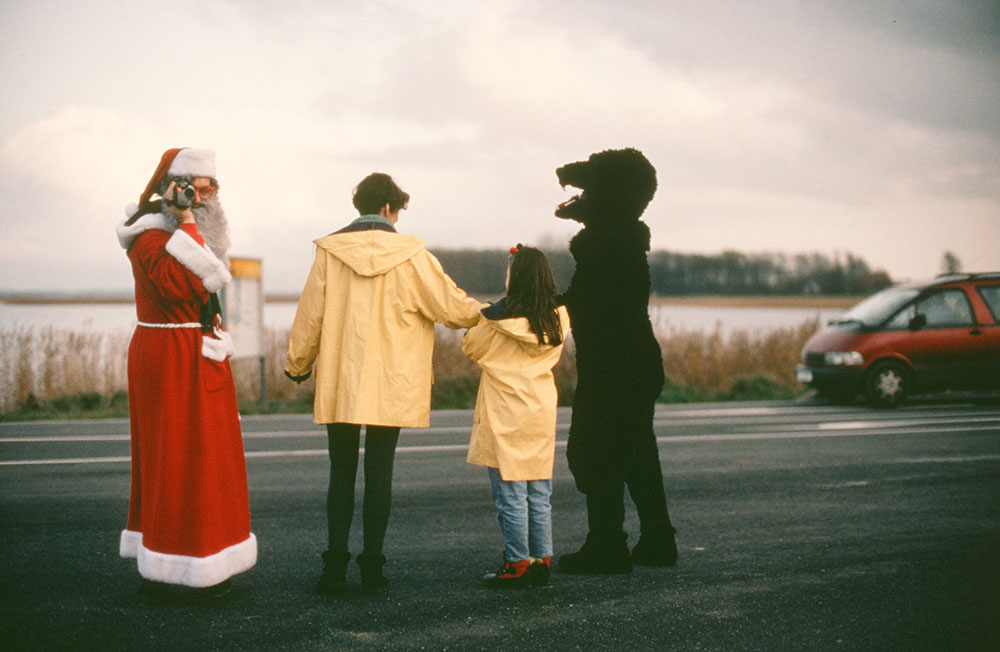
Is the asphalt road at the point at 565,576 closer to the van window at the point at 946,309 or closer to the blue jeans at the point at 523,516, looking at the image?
the blue jeans at the point at 523,516

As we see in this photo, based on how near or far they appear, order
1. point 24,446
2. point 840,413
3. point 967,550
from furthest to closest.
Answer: point 840,413 → point 24,446 → point 967,550

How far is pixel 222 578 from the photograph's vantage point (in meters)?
4.19

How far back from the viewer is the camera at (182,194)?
426 centimetres

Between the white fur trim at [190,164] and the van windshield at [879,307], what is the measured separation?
1195 centimetres

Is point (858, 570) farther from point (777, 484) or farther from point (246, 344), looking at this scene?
point (246, 344)

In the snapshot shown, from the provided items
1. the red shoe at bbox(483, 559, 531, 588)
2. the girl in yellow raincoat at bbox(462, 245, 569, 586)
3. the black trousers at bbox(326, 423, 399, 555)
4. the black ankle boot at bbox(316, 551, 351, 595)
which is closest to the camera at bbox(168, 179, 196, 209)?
the black trousers at bbox(326, 423, 399, 555)

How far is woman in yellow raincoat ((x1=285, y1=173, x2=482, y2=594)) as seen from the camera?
14.5ft

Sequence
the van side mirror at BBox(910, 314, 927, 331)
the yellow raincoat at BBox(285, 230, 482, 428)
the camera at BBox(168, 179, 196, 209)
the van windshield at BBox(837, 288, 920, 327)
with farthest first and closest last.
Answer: the van windshield at BBox(837, 288, 920, 327) < the van side mirror at BBox(910, 314, 927, 331) < the yellow raincoat at BBox(285, 230, 482, 428) < the camera at BBox(168, 179, 196, 209)

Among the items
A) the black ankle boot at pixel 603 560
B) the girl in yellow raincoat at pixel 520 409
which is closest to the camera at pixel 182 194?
the girl in yellow raincoat at pixel 520 409

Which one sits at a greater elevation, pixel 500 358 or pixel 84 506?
pixel 500 358

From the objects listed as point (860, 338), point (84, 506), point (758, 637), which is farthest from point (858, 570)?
point (860, 338)

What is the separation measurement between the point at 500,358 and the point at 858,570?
2204mm

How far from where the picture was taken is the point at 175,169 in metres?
4.28

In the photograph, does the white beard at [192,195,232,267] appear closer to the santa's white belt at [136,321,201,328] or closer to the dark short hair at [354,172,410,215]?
the santa's white belt at [136,321,201,328]
